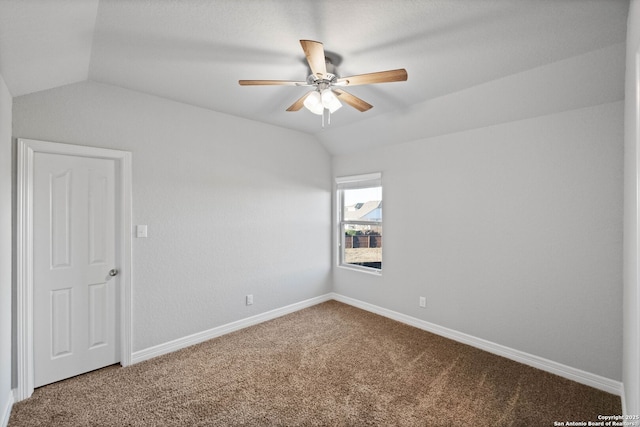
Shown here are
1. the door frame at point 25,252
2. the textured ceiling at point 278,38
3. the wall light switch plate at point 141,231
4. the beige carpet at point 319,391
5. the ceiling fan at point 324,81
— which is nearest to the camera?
the textured ceiling at point 278,38

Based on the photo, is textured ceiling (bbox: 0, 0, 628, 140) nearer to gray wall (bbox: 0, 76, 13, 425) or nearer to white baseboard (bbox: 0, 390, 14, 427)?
gray wall (bbox: 0, 76, 13, 425)

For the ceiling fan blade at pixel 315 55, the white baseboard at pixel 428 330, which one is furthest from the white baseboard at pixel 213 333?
the ceiling fan blade at pixel 315 55

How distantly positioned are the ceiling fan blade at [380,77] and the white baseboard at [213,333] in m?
2.87

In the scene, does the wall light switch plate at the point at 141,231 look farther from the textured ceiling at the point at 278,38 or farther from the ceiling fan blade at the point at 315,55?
the ceiling fan blade at the point at 315,55

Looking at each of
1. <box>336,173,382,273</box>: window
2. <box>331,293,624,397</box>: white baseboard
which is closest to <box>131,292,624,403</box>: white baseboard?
<box>331,293,624,397</box>: white baseboard

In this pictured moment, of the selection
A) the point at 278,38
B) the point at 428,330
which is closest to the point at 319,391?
the point at 428,330

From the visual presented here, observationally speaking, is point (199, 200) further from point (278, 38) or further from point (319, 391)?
point (319, 391)

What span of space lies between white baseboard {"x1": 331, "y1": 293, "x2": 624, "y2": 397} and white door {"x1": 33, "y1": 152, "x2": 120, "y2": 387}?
309 cm

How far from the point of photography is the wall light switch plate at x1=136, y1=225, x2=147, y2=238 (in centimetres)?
274

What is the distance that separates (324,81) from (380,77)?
0.41 metres

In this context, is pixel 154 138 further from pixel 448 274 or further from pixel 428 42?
pixel 448 274

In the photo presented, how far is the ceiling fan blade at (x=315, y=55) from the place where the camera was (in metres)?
1.59

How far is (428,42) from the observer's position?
1.93 metres

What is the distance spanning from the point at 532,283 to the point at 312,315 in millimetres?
2512
